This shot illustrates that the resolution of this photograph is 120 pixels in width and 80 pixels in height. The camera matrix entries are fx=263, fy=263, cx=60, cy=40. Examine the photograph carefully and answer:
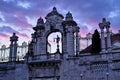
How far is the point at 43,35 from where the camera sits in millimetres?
40312

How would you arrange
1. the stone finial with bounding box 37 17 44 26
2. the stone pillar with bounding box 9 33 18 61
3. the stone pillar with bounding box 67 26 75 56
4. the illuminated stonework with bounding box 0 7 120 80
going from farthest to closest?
the stone pillar with bounding box 9 33 18 61 < the stone finial with bounding box 37 17 44 26 < the stone pillar with bounding box 67 26 75 56 < the illuminated stonework with bounding box 0 7 120 80

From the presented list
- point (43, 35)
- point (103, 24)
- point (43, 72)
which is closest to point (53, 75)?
point (43, 72)

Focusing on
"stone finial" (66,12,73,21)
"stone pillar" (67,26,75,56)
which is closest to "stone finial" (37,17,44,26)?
"stone finial" (66,12,73,21)

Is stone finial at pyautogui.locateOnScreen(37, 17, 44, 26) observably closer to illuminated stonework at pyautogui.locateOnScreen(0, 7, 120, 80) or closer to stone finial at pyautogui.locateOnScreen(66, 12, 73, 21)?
illuminated stonework at pyautogui.locateOnScreen(0, 7, 120, 80)

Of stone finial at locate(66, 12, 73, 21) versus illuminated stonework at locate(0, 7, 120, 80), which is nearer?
illuminated stonework at locate(0, 7, 120, 80)

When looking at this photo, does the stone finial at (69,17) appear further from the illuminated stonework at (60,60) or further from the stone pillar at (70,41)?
the stone pillar at (70,41)

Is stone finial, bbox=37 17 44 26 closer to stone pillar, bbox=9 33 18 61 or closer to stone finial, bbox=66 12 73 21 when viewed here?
stone finial, bbox=66 12 73 21

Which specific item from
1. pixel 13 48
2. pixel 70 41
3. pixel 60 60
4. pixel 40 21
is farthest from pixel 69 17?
pixel 13 48

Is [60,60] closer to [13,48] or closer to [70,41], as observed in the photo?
[70,41]

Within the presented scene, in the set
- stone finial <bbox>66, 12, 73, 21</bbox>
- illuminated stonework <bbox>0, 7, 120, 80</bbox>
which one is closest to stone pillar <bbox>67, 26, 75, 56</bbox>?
illuminated stonework <bbox>0, 7, 120, 80</bbox>

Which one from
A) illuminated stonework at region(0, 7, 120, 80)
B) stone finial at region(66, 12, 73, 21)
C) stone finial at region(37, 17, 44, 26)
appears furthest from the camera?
stone finial at region(37, 17, 44, 26)

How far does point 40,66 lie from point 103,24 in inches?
431

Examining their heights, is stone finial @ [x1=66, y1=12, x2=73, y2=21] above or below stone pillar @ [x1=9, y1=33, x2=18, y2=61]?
above

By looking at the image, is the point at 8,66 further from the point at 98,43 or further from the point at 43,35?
the point at 98,43
